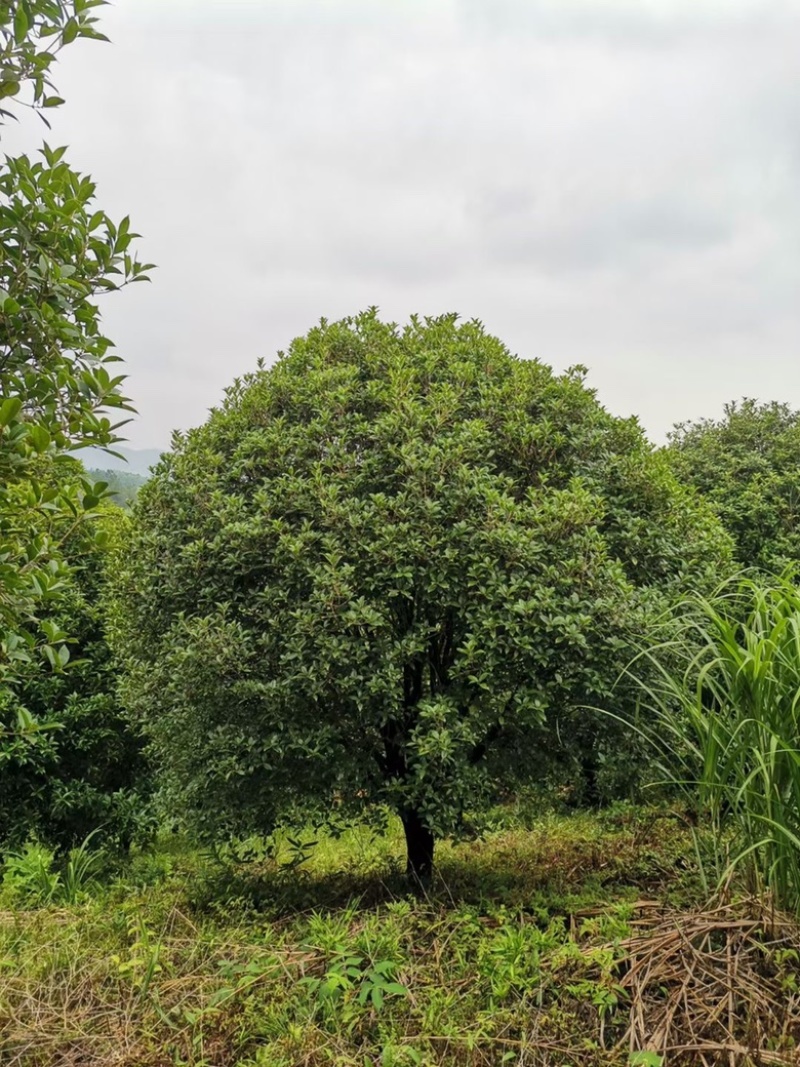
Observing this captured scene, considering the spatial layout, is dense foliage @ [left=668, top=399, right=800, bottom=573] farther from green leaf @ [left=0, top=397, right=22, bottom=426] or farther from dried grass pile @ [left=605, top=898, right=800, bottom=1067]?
green leaf @ [left=0, top=397, right=22, bottom=426]

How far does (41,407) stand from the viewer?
2.24 meters

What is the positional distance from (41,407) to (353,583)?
1.68m

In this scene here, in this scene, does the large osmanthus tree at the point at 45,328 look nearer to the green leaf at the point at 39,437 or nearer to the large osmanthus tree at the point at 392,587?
the green leaf at the point at 39,437

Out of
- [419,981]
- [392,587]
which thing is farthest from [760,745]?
[392,587]

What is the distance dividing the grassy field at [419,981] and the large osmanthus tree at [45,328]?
1.45 metres

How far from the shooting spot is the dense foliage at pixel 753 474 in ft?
22.6

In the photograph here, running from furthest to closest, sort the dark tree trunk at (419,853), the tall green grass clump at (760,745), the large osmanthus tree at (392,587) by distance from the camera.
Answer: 1. the dark tree trunk at (419,853)
2. the large osmanthus tree at (392,587)
3. the tall green grass clump at (760,745)

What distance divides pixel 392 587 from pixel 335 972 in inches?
63.9

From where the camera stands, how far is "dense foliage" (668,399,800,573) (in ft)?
22.6

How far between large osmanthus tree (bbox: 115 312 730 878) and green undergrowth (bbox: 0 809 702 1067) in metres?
0.46

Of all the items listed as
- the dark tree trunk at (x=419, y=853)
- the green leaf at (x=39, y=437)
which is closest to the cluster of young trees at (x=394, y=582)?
the dark tree trunk at (x=419, y=853)

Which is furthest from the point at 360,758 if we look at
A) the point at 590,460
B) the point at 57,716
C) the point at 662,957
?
the point at 57,716

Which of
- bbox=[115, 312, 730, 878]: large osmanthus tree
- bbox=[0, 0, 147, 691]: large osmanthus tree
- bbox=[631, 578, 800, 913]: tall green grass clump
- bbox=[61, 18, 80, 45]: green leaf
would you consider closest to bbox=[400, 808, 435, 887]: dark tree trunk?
bbox=[115, 312, 730, 878]: large osmanthus tree

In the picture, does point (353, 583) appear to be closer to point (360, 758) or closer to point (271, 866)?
point (360, 758)
